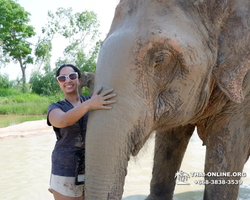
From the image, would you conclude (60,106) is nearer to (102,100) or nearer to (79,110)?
(79,110)

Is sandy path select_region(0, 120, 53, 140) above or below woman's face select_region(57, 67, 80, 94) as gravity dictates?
below

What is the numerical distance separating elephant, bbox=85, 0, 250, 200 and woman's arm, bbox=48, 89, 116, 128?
0.04 meters

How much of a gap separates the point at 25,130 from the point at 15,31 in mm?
20755

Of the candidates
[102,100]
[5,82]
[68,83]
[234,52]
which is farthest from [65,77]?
[5,82]

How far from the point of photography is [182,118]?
2209mm

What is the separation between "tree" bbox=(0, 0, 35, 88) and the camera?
26.4 meters

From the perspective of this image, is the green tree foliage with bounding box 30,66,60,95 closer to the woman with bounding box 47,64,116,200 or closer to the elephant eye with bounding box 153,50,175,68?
the woman with bounding box 47,64,116,200

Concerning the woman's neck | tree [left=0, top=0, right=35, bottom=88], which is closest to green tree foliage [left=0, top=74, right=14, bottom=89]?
tree [left=0, top=0, right=35, bottom=88]

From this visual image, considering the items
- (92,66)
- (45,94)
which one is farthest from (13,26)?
(92,66)

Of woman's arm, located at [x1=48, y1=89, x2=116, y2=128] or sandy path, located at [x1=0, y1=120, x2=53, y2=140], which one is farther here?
sandy path, located at [x1=0, y1=120, x2=53, y2=140]

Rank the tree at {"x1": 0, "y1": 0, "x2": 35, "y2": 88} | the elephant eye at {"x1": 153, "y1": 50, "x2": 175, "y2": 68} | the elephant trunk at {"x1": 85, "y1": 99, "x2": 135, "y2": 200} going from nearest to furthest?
the elephant trunk at {"x1": 85, "y1": 99, "x2": 135, "y2": 200}, the elephant eye at {"x1": 153, "y1": 50, "x2": 175, "y2": 68}, the tree at {"x1": 0, "y1": 0, "x2": 35, "y2": 88}

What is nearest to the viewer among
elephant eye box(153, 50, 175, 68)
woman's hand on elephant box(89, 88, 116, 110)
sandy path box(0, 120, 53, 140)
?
woman's hand on elephant box(89, 88, 116, 110)

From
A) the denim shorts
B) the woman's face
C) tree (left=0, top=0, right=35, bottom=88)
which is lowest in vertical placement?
the denim shorts

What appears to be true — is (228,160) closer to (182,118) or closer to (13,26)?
(182,118)
